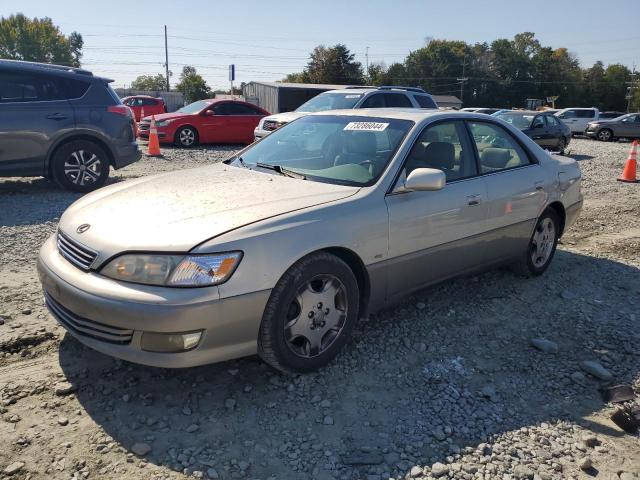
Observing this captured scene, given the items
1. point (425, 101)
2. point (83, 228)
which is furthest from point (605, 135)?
point (83, 228)

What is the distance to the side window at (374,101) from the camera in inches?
470

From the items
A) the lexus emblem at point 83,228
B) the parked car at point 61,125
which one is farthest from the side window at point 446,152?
the parked car at point 61,125

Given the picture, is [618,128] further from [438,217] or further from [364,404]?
[364,404]

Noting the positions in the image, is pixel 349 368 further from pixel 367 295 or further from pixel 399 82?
pixel 399 82

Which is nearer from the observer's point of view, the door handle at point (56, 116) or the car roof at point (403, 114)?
the car roof at point (403, 114)

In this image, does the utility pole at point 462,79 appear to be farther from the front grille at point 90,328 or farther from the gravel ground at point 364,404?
the front grille at point 90,328

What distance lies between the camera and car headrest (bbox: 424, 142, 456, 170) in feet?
13.1

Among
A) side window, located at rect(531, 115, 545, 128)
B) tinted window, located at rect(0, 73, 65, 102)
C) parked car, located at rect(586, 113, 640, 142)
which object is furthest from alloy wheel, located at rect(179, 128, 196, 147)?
parked car, located at rect(586, 113, 640, 142)

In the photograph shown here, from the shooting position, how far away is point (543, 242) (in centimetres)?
515

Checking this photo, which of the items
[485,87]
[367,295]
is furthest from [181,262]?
[485,87]

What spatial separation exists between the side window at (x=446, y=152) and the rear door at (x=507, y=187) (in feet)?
0.45

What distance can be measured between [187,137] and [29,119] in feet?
27.1

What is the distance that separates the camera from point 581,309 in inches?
178

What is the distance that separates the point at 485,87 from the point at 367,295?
3676 inches
